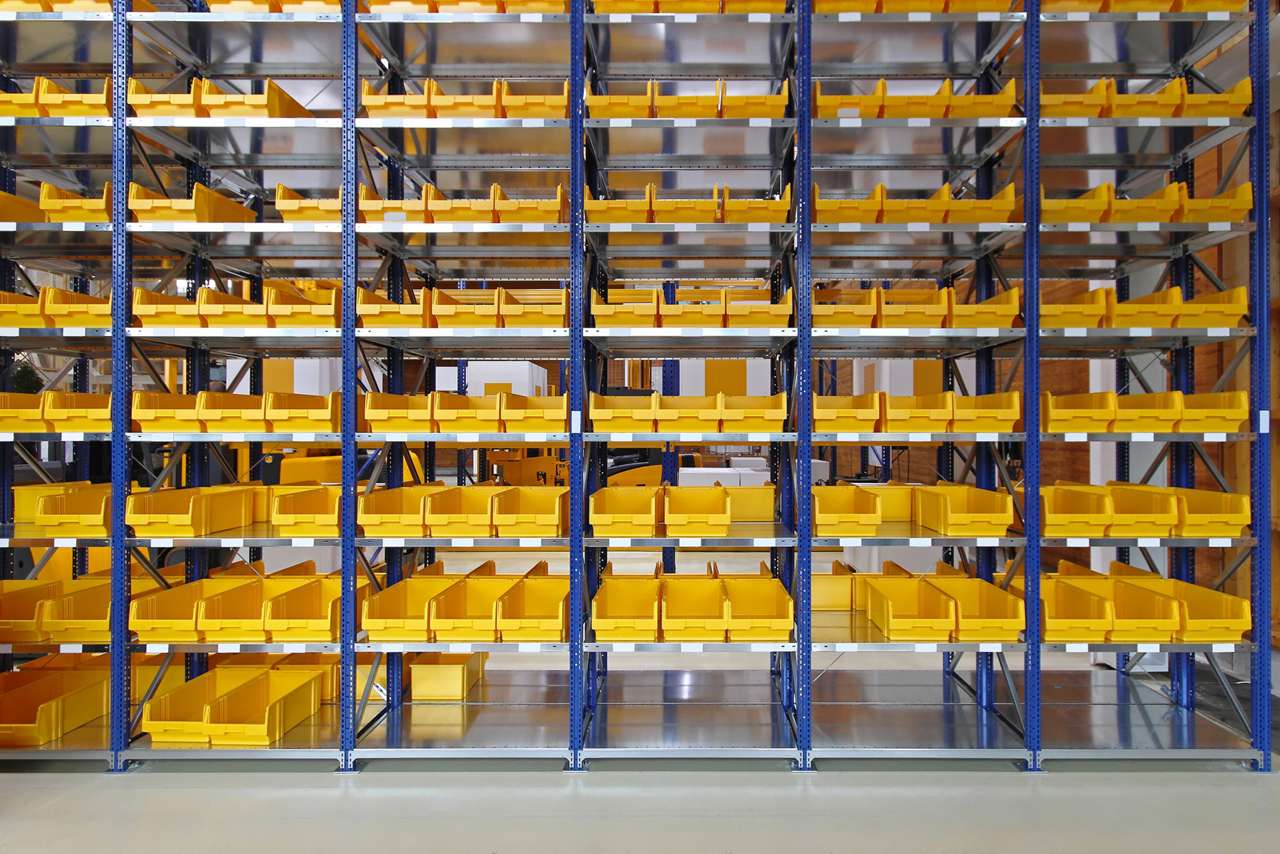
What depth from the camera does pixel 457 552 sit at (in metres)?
12.1

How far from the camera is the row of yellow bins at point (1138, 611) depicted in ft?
14.1

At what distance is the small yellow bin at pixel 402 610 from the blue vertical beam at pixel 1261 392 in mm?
4903

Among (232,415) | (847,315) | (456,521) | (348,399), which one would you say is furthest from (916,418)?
(232,415)

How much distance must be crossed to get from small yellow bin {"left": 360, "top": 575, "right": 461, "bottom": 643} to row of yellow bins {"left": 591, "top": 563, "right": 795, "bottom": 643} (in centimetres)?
104

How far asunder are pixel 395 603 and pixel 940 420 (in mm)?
3647

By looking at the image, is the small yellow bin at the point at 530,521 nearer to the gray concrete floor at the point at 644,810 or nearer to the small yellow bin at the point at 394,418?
the small yellow bin at the point at 394,418

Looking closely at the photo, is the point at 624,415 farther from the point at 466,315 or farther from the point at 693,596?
the point at 693,596

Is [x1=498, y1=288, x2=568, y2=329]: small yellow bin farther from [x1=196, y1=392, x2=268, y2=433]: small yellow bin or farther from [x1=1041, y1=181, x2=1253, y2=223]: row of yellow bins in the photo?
[x1=1041, y1=181, x2=1253, y2=223]: row of yellow bins

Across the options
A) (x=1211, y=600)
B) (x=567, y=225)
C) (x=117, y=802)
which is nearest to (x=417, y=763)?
(x=117, y=802)

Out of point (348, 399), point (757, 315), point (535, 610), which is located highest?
point (757, 315)

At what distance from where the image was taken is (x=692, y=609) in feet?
16.7

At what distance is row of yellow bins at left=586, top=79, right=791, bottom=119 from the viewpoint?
14.4 ft

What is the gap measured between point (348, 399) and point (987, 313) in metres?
3.85

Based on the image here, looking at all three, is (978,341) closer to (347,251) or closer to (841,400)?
(841,400)
